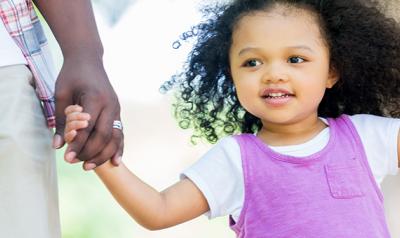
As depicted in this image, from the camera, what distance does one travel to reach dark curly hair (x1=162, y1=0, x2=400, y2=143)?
2.18 m

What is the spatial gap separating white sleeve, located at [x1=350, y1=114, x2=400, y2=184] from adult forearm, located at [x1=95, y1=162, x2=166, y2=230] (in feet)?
1.91

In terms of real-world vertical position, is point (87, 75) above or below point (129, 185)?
above

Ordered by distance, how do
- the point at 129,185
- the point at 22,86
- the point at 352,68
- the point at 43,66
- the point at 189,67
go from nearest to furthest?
the point at 22,86, the point at 43,66, the point at 129,185, the point at 352,68, the point at 189,67

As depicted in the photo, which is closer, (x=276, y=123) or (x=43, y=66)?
(x=43, y=66)

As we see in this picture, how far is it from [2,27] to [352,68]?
102cm

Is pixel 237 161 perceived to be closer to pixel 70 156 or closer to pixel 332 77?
pixel 332 77

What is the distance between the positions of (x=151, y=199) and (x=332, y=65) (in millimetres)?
640

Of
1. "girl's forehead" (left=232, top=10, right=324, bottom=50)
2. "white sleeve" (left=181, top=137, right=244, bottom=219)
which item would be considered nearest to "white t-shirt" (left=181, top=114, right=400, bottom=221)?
"white sleeve" (left=181, top=137, right=244, bottom=219)

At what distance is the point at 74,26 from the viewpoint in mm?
1697

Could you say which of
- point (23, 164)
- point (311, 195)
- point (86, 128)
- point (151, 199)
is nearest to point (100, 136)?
point (86, 128)

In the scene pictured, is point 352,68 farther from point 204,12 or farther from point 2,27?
point 2,27

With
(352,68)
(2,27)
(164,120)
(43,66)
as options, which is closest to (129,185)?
(43,66)

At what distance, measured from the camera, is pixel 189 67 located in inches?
93.7

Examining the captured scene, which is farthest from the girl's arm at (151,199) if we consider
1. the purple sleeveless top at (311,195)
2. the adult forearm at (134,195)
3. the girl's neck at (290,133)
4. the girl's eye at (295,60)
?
the girl's eye at (295,60)
